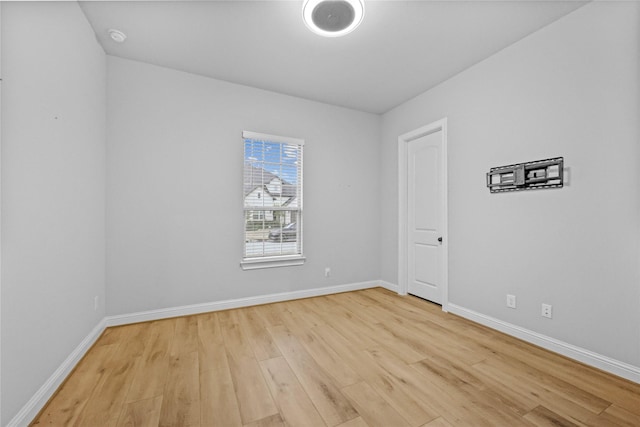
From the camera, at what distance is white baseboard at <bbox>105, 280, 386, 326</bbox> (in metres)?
2.79

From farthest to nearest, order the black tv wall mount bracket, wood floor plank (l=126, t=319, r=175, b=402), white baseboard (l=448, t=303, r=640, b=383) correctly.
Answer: the black tv wall mount bracket → white baseboard (l=448, t=303, r=640, b=383) → wood floor plank (l=126, t=319, r=175, b=402)

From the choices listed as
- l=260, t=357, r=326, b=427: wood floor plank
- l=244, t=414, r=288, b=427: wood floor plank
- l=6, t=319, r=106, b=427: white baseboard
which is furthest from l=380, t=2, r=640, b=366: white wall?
l=6, t=319, r=106, b=427: white baseboard

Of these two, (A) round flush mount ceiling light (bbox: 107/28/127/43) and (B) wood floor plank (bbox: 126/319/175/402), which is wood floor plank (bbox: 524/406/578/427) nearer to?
(B) wood floor plank (bbox: 126/319/175/402)

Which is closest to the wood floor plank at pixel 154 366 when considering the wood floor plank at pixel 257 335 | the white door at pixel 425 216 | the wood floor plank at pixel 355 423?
the wood floor plank at pixel 257 335

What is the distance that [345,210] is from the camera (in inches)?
161

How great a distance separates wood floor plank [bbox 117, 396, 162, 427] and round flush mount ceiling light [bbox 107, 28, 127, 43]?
2964 millimetres

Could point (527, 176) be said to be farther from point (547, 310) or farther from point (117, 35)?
point (117, 35)

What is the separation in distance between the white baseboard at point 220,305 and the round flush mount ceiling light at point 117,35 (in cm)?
272

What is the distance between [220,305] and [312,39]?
3.07 metres

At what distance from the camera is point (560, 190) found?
2.24m

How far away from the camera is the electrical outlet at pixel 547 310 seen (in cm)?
227

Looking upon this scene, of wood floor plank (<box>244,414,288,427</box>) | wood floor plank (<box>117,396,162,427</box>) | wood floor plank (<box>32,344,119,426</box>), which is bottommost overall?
wood floor plank (<box>32,344,119,426</box>)

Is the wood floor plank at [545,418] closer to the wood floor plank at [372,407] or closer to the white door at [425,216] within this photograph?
the wood floor plank at [372,407]

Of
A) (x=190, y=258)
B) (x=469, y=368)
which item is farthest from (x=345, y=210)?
(x=469, y=368)
